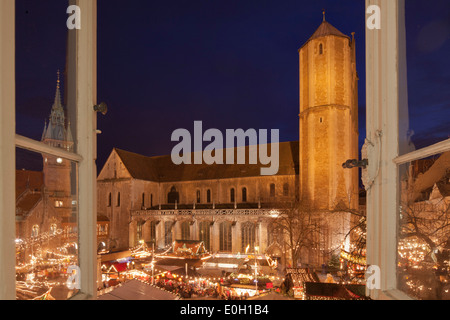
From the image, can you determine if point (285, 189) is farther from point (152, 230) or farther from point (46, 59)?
point (46, 59)

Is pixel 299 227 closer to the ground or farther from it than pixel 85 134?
closer to the ground

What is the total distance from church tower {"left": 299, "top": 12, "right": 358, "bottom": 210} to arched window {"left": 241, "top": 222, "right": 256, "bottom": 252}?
481 centimetres

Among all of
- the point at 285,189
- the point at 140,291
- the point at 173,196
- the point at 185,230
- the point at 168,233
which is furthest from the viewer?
the point at 173,196

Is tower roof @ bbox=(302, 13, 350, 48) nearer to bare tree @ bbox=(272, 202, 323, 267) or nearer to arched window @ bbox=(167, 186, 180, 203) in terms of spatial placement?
bare tree @ bbox=(272, 202, 323, 267)

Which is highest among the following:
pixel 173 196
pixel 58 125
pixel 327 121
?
pixel 327 121

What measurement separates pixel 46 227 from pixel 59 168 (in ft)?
1.29

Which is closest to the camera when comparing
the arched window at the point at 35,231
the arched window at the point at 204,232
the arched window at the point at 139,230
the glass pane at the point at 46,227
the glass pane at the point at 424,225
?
the glass pane at the point at 46,227

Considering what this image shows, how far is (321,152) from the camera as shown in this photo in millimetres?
26609

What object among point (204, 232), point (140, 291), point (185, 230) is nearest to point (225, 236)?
point (204, 232)

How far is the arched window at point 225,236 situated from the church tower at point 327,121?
6857 mm

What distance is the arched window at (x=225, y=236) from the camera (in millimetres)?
28750

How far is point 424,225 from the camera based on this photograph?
2.09m

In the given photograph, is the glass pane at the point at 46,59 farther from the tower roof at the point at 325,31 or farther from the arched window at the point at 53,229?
the tower roof at the point at 325,31

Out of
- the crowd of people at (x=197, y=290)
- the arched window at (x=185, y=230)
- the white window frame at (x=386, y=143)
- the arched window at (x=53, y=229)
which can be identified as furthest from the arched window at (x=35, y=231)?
the arched window at (x=185, y=230)
